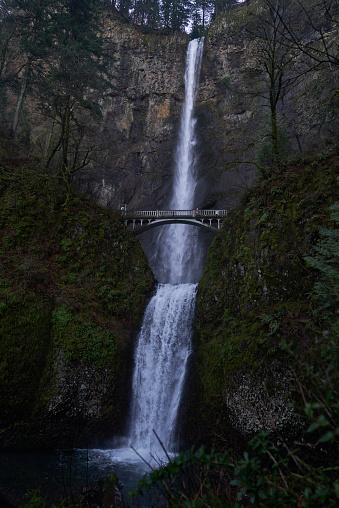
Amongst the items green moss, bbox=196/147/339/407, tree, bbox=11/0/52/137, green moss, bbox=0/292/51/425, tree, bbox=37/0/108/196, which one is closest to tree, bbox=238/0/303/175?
green moss, bbox=196/147/339/407

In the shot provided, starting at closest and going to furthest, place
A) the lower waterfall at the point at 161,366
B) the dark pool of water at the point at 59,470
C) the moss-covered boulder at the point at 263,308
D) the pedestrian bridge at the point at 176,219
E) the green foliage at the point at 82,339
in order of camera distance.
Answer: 1. the dark pool of water at the point at 59,470
2. the moss-covered boulder at the point at 263,308
3. the green foliage at the point at 82,339
4. the lower waterfall at the point at 161,366
5. the pedestrian bridge at the point at 176,219

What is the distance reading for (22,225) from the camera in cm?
1480

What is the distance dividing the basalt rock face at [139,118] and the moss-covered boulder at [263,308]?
73.3 ft

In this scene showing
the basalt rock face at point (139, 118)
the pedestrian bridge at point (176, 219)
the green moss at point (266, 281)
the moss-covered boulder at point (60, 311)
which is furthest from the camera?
the basalt rock face at point (139, 118)

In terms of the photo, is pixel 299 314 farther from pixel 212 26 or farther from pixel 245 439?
pixel 212 26

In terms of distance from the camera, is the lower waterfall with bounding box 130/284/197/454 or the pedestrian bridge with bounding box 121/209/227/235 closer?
the lower waterfall with bounding box 130/284/197/454

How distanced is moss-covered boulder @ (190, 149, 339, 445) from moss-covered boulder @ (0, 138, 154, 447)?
3.98 m

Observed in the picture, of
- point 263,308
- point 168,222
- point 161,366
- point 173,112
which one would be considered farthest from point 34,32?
point 263,308

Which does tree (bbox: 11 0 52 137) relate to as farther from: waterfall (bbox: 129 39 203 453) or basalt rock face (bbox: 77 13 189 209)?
waterfall (bbox: 129 39 203 453)

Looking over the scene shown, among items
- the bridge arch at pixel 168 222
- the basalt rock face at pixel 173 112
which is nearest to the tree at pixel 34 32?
the basalt rock face at pixel 173 112

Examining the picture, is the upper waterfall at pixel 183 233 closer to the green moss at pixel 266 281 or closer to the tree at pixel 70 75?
the tree at pixel 70 75

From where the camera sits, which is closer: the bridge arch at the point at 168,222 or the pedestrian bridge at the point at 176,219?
the pedestrian bridge at the point at 176,219

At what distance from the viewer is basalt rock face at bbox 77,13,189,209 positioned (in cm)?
3709

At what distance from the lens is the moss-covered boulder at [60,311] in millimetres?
11172
